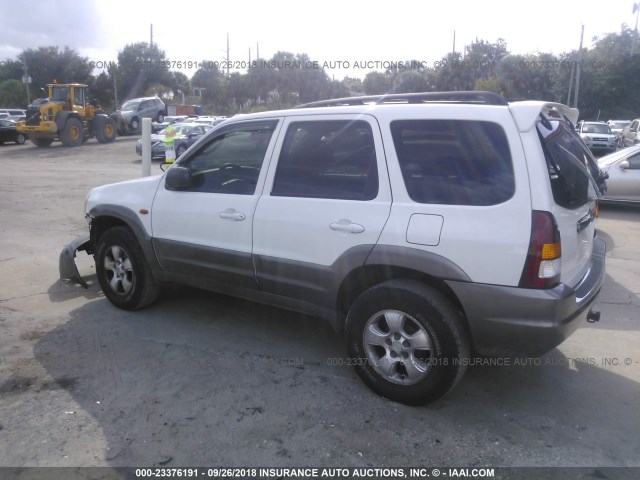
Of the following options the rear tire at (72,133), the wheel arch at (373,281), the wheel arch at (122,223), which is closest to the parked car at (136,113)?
the rear tire at (72,133)

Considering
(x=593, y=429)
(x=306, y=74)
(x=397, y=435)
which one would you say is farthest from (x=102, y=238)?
(x=306, y=74)

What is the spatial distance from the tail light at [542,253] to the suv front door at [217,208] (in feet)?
6.41

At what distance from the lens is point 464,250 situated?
311 cm

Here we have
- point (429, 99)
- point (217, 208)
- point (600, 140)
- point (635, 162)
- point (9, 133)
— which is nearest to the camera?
point (429, 99)

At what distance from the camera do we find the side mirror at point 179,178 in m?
4.35

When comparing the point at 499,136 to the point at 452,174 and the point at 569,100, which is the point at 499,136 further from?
the point at 569,100

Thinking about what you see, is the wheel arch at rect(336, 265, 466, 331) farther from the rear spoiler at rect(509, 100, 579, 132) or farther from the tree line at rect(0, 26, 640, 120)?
the tree line at rect(0, 26, 640, 120)

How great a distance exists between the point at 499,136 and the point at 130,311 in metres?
3.65

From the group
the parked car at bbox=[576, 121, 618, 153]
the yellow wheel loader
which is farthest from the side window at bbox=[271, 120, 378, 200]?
the yellow wheel loader

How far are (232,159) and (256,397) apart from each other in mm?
1844

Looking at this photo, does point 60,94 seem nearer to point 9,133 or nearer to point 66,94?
point 66,94

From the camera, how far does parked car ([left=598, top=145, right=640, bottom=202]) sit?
1035 cm

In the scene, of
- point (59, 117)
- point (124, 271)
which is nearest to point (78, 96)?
point (59, 117)

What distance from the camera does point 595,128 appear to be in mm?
23844
